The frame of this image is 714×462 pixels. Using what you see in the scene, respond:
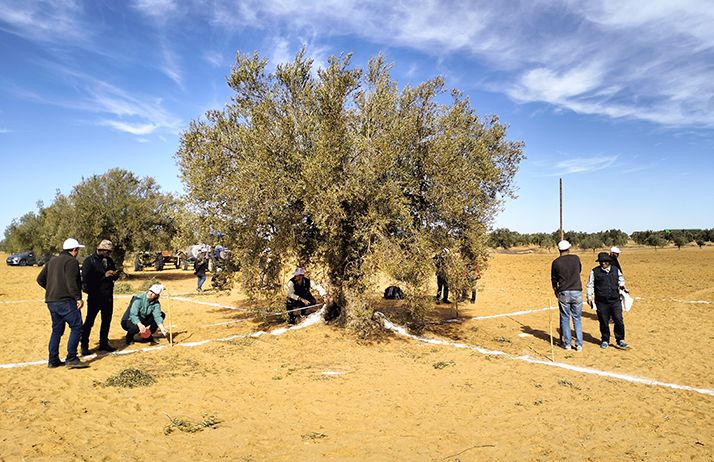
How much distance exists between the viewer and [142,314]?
10547mm

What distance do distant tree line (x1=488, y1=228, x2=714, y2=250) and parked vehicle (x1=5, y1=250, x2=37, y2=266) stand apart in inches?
1879

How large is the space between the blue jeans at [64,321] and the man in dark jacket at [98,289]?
942 millimetres

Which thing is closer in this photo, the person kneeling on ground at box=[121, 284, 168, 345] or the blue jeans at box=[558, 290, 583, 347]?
the blue jeans at box=[558, 290, 583, 347]

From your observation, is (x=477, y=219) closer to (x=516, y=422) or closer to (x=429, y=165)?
(x=429, y=165)

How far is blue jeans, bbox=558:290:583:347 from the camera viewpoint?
32.5 ft

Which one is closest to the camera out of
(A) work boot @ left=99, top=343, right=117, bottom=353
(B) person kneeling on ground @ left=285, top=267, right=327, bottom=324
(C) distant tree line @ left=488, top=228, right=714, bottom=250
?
(A) work boot @ left=99, top=343, right=117, bottom=353

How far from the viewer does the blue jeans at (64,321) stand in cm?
799

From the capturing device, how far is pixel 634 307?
51.5 feet

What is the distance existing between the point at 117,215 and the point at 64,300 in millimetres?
20315

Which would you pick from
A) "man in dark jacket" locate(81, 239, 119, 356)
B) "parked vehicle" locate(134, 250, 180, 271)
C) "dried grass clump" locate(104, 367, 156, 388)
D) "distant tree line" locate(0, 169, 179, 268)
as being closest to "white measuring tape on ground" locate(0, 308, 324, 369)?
"man in dark jacket" locate(81, 239, 119, 356)

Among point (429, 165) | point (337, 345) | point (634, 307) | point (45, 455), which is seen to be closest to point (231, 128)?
point (429, 165)

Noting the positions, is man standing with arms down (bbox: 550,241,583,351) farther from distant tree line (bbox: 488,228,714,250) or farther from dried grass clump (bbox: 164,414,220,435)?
distant tree line (bbox: 488,228,714,250)

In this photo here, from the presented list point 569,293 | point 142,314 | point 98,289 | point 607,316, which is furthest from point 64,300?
point 607,316

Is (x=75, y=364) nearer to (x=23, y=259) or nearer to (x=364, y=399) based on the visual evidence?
(x=364, y=399)
